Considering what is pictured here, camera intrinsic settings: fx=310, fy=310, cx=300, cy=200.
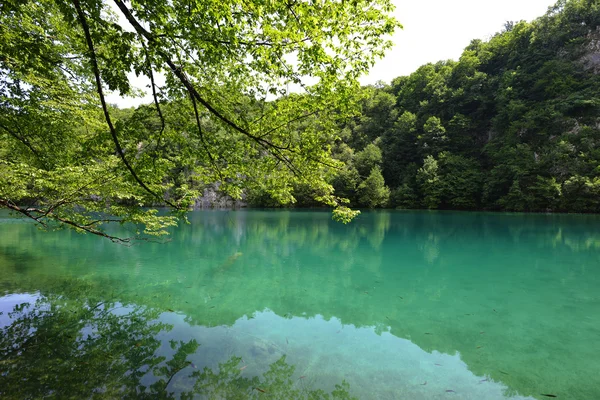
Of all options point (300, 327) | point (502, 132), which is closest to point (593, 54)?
point (502, 132)

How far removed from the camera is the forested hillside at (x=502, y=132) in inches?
1567

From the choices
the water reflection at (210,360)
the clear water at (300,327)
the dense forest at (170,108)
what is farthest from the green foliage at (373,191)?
the water reflection at (210,360)

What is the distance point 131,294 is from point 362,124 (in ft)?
230

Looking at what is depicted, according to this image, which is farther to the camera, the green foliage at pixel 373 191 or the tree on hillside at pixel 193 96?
the green foliage at pixel 373 191

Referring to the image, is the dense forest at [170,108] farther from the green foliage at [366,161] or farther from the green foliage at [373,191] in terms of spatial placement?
the green foliage at [366,161]

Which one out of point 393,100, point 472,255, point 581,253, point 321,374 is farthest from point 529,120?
point 321,374

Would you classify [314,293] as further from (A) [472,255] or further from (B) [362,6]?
(A) [472,255]

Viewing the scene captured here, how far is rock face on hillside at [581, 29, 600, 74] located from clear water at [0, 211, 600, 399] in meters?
47.5

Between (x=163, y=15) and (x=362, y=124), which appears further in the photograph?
(x=362, y=124)

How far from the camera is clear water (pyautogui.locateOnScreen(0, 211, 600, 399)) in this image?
4.58 metres

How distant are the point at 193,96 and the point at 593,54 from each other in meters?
62.7

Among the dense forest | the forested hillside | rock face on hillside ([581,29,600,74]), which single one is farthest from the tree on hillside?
rock face on hillside ([581,29,600,74])

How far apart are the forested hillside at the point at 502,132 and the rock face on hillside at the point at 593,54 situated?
12 cm

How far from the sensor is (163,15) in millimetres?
3439
